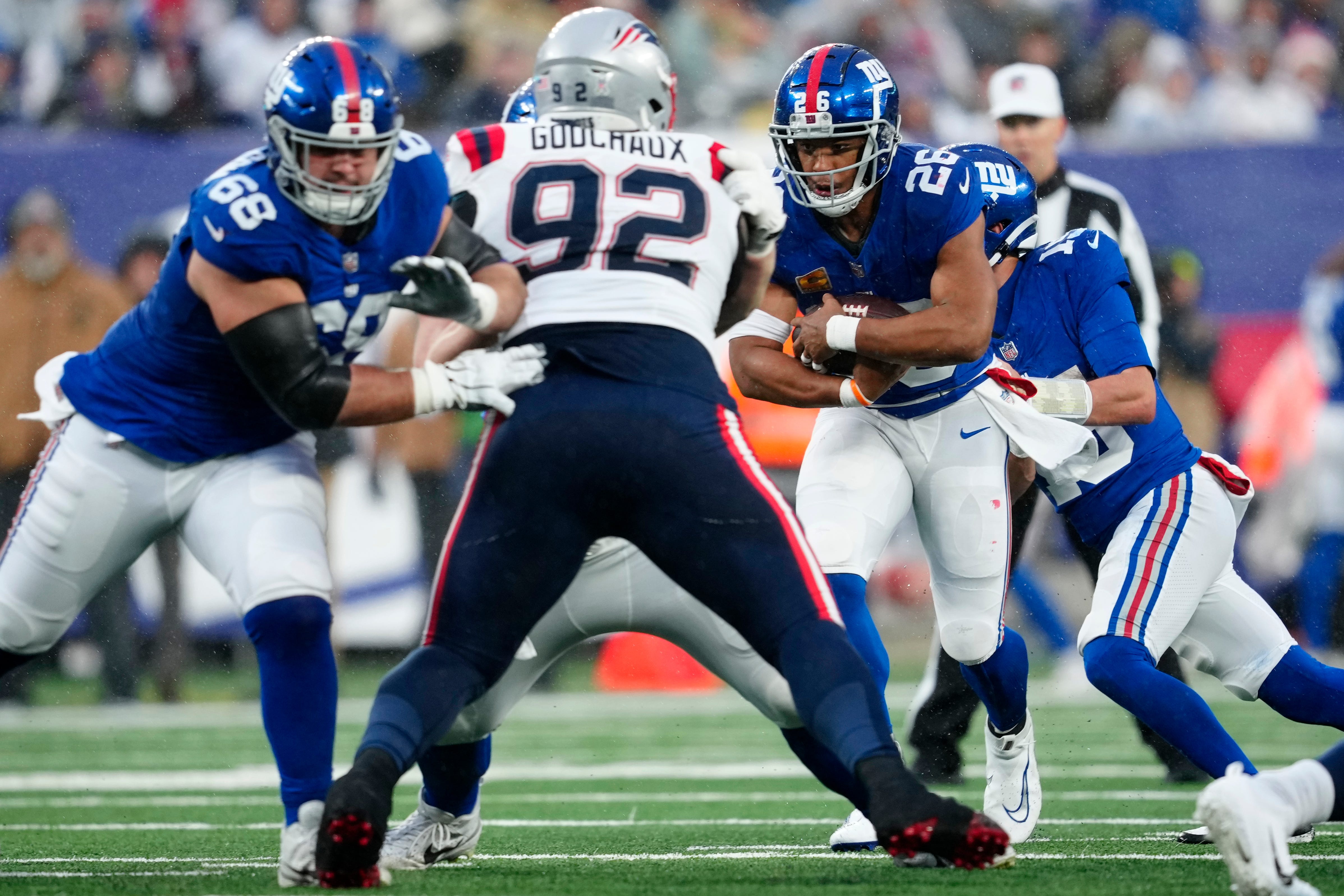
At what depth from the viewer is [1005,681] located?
12.9ft

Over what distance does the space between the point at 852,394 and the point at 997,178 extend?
2.17 feet

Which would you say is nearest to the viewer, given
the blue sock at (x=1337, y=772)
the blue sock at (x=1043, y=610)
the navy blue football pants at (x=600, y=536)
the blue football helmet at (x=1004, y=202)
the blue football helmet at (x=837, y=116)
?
the blue sock at (x=1337, y=772)

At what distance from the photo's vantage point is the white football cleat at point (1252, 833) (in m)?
2.55

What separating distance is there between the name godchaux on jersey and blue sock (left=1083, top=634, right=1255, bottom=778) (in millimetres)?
1361

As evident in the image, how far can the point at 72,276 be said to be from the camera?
25.3 feet

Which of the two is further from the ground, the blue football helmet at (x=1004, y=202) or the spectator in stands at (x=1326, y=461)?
the blue football helmet at (x=1004, y=202)

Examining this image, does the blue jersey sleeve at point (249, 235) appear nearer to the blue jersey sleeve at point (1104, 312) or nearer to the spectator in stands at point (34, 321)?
the blue jersey sleeve at point (1104, 312)

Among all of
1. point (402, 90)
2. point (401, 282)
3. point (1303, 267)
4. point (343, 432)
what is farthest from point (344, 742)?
point (1303, 267)

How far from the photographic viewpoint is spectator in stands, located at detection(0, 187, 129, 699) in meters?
7.58

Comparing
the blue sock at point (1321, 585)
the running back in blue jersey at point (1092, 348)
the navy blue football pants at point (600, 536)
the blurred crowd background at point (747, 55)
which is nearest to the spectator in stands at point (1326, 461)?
the blue sock at point (1321, 585)

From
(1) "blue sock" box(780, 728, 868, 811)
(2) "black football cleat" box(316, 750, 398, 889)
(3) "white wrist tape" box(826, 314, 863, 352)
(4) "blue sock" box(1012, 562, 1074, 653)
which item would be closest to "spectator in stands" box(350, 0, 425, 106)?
(4) "blue sock" box(1012, 562, 1074, 653)

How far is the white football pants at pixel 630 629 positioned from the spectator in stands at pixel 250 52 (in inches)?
263

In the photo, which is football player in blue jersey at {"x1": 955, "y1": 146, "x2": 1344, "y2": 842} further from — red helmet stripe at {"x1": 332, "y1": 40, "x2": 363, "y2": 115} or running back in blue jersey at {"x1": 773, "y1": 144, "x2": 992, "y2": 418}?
red helmet stripe at {"x1": 332, "y1": 40, "x2": 363, "y2": 115}

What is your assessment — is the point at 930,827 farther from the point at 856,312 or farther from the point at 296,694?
the point at 856,312
